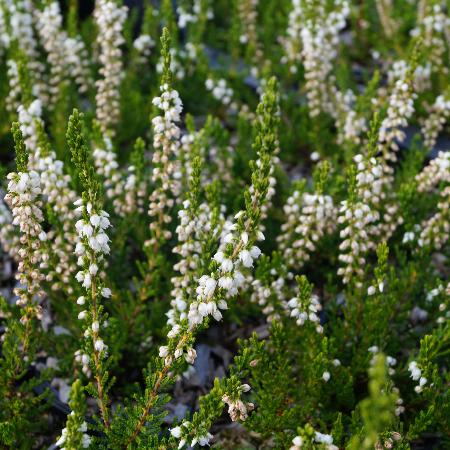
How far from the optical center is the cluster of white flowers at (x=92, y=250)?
313 centimetres

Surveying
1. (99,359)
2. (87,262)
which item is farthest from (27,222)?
(99,359)

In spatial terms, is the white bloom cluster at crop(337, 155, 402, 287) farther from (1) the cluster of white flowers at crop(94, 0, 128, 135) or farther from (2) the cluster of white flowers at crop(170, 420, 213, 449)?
(1) the cluster of white flowers at crop(94, 0, 128, 135)

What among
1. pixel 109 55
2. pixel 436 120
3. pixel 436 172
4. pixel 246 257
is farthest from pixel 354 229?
pixel 109 55

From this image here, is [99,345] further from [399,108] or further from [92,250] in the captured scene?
[399,108]

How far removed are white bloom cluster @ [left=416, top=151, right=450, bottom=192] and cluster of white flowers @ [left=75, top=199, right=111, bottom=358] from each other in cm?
267

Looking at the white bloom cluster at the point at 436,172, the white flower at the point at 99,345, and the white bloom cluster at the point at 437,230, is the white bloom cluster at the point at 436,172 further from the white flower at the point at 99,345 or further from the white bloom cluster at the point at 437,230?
the white flower at the point at 99,345

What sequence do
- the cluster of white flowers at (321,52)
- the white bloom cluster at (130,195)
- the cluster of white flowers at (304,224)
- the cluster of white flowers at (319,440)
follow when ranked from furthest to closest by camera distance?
the cluster of white flowers at (321,52), the white bloom cluster at (130,195), the cluster of white flowers at (304,224), the cluster of white flowers at (319,440)

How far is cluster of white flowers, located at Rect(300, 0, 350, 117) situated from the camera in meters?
5.82

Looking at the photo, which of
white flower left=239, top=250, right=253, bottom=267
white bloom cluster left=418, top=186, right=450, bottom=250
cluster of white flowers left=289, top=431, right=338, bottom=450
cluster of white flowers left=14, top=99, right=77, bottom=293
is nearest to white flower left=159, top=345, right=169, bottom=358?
white flower left=239, top=250, right=253, bottom=267

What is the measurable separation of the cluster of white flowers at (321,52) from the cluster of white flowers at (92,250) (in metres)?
3.44

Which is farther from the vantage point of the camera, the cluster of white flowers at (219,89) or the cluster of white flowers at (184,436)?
the cluster of white flowers at (219,89)

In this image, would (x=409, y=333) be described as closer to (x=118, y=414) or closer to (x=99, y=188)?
(x=118, y=414)

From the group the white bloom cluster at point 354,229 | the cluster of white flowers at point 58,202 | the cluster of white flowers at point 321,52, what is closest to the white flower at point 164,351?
the cluster of white flowers at point 58,202

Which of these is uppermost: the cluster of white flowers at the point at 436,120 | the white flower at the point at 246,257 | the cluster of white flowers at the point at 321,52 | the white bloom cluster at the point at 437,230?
the cluster of white flowers at the point at 321,52
